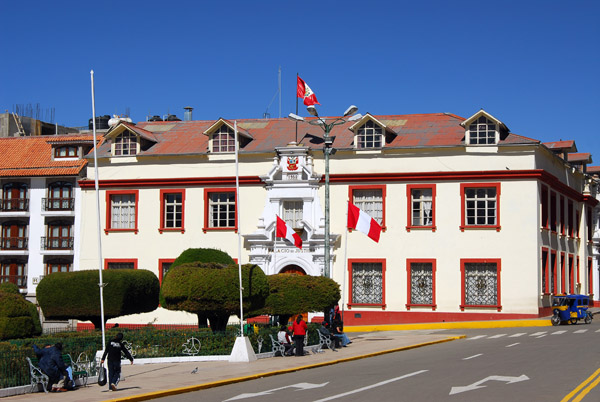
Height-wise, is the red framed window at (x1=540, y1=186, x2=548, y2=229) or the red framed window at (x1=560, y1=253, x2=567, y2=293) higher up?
the red framed window at (x1=540, y1=186, x2=548, y2=229)

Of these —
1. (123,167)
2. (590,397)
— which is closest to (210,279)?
(590,397)

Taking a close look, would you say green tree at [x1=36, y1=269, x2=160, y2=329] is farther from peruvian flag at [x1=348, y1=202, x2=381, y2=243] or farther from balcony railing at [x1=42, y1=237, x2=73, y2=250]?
balcony railing at [x1=42, y1=237, x2=73, y2=250]

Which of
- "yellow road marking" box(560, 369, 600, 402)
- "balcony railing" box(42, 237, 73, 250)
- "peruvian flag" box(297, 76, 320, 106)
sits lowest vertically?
"yellow road marking" box(560, 369, 600, 402)

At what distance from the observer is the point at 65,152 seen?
5559cm

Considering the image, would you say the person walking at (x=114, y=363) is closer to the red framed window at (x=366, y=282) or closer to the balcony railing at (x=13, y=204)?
the red framed window at (x=366, y=282)

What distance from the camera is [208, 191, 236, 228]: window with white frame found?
46750 mm

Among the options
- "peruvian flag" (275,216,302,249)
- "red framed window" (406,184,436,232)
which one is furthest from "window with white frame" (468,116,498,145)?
"peruvian flag" (275,216,302,249)

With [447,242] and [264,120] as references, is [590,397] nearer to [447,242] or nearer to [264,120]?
[447,242]

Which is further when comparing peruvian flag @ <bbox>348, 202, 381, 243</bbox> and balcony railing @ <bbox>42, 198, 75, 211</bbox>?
balcony railing @ <bbox>42, 198, 75, 211</bbox>

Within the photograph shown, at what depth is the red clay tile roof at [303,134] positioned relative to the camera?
44969 millimetres

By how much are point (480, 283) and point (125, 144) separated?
21048mm

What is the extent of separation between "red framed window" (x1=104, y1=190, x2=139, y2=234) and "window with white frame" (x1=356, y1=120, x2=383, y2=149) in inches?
501

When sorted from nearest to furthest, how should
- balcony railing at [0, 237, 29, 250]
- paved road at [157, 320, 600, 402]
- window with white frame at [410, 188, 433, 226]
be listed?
paved road at [157, 320, 600, 402] → window with white frame at [410, 188, 433, 226] → balcony railing at [0, 237, 29, 250]

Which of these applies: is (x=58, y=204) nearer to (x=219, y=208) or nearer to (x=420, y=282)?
(x=219, y=208)
